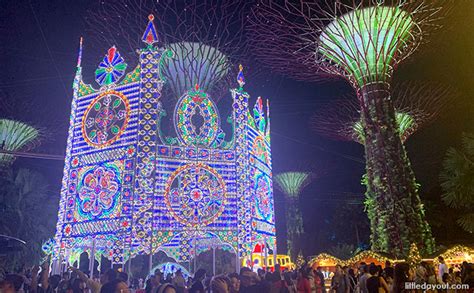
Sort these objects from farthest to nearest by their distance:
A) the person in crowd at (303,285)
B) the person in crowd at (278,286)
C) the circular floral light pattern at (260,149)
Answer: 1. the circular floral light pattern at (260,149)
2. the person in crowd at (303,285)
3. the person in crowd at (278,286)

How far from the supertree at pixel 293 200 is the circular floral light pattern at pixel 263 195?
19.7 meters

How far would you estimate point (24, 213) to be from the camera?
31125mm

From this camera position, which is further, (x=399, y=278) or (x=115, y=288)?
(x=399, y=278)

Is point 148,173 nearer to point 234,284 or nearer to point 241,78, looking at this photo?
point 241,78

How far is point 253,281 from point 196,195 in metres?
12.5

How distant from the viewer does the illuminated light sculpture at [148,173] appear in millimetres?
19234

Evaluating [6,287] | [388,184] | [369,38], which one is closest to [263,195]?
[388,184]

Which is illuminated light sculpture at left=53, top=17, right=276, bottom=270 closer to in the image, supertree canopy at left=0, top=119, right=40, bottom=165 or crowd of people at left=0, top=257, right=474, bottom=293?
crowd of people at left=0, top=257, right=474, bottom=293

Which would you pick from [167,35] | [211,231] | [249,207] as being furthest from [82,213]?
[167,35]

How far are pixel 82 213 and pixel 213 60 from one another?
1126cm

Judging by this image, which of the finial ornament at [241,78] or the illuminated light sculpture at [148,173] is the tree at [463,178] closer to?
the illuminated light sculpture at [148,173]

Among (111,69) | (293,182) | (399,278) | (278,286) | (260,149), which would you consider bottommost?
(278,286)

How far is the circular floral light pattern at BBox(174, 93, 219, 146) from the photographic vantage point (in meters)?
21.9

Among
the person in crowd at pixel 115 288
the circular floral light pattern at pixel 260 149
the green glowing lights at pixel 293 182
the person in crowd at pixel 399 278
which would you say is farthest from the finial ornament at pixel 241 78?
the green glowing lights at pixel 293 182
